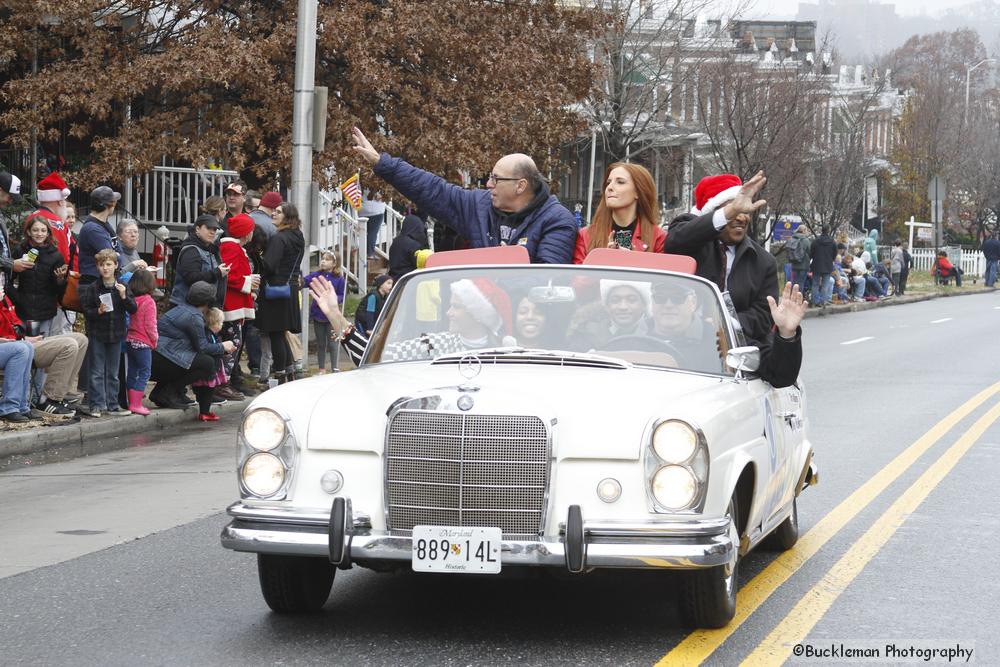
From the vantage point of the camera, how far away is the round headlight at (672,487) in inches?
229

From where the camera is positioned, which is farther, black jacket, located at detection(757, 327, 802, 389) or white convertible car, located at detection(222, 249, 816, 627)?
black jacket, located at detection(757, 327, 802, 389)

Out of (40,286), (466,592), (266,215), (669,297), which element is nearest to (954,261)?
(266,215)

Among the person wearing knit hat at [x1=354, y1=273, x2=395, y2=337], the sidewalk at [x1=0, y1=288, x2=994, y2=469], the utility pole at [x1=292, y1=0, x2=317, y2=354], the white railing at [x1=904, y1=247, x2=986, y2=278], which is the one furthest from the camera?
the white railing at [x1=904, y1=247, x2=986, y2=278]

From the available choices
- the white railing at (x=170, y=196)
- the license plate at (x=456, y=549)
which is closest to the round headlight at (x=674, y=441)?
the license plate at (x=456, y=549)

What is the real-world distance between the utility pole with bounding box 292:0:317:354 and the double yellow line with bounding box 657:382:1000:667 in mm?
8090

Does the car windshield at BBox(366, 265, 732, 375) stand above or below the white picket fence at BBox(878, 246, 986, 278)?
above

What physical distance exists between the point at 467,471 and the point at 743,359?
1580mm

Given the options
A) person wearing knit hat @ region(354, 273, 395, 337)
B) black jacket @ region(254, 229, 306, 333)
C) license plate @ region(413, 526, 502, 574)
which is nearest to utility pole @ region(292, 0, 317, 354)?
black jacket @ region(254, 229, 306, 333)

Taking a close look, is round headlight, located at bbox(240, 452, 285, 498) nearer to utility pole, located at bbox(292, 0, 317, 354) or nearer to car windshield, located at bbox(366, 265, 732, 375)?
car windshield, located at bbox(366, 265, 732, 375)

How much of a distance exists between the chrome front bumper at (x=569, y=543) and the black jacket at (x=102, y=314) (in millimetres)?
7811

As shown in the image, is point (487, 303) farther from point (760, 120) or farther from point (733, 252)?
point (760, 120)

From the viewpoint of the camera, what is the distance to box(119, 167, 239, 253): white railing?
26.0 metres

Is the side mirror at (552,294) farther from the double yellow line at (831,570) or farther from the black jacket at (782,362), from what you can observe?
the double yellow line at (831,570)

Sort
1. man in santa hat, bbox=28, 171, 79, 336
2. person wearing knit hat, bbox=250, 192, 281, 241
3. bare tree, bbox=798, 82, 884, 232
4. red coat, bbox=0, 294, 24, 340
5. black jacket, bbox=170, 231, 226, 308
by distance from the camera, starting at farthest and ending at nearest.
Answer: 1. bare tree, bbox=798, 82, 884, 232
2. person wearing knit hat, bbox=250, 192, 281, 241
3. black jacket, bbox=170, 231, 226, 308
4. man in santa hat, bbox=28, 171, 79, 336
5. red coat, bbox=0, 294, 24, 340
